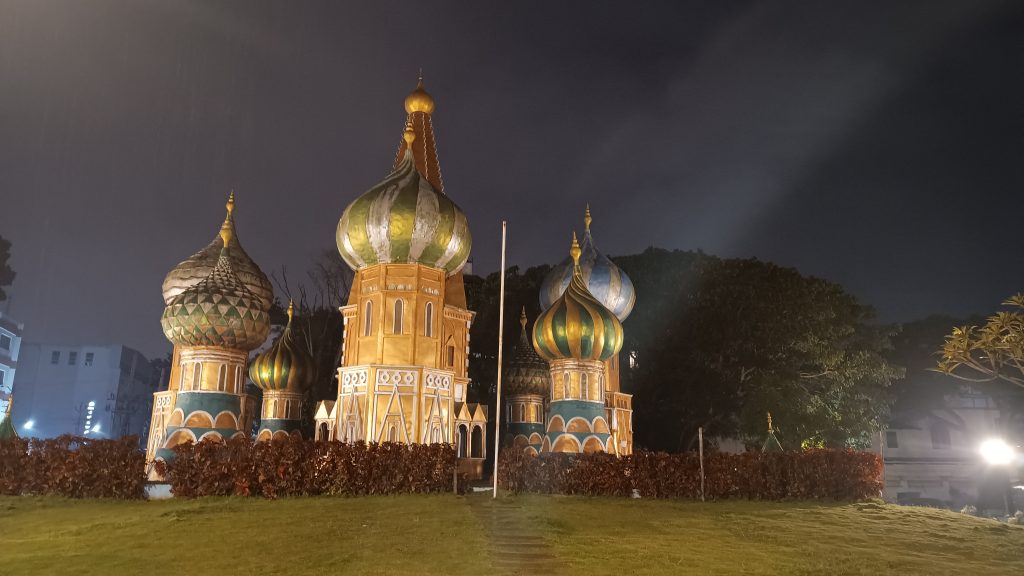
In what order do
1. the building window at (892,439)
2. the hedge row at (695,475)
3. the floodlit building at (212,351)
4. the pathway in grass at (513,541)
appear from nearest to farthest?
the pathway in grass at (513,541) → the hedge row at (695,475) → the floodlit building at (212,351) → the building window at (892,439)

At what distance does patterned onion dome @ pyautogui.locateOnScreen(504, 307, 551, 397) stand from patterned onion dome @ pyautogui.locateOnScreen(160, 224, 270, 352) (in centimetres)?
1231

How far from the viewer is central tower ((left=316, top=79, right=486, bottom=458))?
19.8 metres

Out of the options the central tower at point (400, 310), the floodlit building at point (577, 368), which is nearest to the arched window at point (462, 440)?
the central tower at point (400, 310)

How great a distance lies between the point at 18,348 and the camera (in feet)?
187

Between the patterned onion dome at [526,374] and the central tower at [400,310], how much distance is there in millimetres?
9266

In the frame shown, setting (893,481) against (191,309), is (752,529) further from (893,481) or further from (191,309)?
(893,481)

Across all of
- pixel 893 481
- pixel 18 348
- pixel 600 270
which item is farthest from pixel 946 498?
pixel 18 348

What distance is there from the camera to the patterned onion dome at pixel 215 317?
20203 mm

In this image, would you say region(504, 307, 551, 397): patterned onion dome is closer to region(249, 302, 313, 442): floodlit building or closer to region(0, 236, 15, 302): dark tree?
region(249, 302, 313, 442): floodlit building

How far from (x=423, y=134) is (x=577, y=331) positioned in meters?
10.9

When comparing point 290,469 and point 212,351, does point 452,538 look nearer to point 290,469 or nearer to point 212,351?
point 290,469

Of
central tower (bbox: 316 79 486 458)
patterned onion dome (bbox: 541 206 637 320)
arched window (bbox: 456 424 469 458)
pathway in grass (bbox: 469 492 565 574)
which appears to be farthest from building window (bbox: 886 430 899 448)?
pathway in grass (bbox: 469 492 565 574)

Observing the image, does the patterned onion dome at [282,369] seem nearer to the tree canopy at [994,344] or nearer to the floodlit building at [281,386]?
the floodlit building at [281,386]

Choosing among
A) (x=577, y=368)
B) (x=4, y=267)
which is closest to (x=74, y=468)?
(x=577, y=368)
